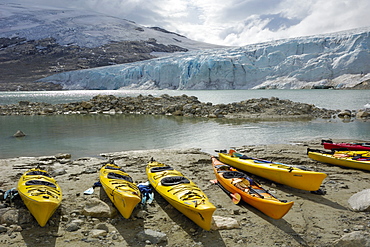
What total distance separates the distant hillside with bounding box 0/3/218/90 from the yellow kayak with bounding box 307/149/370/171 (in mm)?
67132

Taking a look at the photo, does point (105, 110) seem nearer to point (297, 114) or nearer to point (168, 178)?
point (297, 114)

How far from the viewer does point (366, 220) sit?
4.09 metres

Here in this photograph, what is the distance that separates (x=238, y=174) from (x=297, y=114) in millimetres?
14877

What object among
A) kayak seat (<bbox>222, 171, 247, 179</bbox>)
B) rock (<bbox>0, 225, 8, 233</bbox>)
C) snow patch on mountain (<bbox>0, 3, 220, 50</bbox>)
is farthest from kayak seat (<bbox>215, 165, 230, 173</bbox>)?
snow patch on mountain (<bbox>0, 3, 220, 50</bbox>)

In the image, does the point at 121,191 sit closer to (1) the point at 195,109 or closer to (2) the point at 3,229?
(2) the point at 3,229

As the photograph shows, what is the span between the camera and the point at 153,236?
3.57m

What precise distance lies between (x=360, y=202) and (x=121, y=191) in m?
4.09

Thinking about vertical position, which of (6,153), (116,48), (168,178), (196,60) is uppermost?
(116,48)

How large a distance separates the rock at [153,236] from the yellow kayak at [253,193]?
170 cm

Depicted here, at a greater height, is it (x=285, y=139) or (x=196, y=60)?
(x=196, y=60)

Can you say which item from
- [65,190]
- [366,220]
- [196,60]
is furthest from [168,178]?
[196,60]

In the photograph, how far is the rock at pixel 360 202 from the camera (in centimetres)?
436

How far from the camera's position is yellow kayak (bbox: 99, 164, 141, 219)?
404cm

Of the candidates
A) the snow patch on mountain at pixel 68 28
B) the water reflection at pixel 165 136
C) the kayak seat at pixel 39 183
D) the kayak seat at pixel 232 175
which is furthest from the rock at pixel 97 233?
the snow patch on mountain at pixel 68 28
